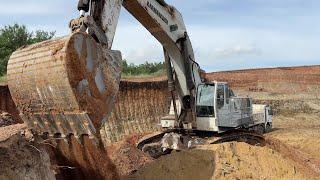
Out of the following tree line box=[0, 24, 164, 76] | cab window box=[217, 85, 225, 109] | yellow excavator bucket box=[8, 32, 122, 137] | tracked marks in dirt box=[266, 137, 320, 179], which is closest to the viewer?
yellow excavator bucket box=[8, 32, 122, 137]

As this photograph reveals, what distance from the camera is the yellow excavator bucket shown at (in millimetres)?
6668

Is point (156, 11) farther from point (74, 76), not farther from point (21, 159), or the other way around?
point (21, 159)

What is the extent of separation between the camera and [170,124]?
11797 millimetres

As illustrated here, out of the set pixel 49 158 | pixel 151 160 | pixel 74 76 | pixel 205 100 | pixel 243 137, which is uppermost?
pixel 74 76

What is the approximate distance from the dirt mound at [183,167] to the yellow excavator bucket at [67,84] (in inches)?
90.5

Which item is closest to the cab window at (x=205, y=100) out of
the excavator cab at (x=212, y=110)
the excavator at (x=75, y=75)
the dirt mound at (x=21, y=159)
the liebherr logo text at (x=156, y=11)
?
the excavator cab at (x=212, y=110)

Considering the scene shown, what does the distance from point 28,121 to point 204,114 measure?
5.07 m

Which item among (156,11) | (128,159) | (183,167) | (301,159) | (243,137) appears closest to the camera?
(183,167)

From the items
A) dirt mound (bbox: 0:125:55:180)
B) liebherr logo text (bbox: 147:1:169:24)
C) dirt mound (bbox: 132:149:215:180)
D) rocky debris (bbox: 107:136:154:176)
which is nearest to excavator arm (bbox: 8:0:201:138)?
dirt mound (bbox: 0:125:55:180)

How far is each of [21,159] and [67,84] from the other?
3.78ft

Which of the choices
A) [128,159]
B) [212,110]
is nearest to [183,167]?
[128,159]

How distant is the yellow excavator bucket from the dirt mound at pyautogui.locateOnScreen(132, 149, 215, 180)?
2.30 m

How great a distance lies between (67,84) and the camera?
21.7ft

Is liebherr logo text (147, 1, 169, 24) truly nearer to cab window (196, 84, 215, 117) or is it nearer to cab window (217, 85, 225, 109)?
cab window (196, 84, 215, 117)
